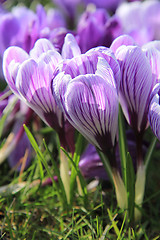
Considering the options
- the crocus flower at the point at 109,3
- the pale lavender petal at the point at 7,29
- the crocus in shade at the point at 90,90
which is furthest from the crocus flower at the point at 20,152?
the crocus flower at the point at 109,3

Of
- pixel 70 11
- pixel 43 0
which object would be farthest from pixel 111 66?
pixel 43 0

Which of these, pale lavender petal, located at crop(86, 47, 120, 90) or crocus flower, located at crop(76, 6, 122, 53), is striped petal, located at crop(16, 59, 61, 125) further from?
crocus flower, located at crop(76, 6, 122, 53)

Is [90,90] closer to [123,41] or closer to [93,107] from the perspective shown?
[93,107]

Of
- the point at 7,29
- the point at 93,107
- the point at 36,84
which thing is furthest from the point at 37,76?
the point at 7,29

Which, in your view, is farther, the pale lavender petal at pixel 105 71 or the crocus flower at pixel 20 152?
the crocus flower at pixel 20 152

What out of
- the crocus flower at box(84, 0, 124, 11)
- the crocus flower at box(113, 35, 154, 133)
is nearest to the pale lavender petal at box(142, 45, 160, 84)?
the crocus flower at box(113, 35, 154, 133)

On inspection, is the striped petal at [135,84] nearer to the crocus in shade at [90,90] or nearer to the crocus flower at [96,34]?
the crocus in shade at [90,90]
